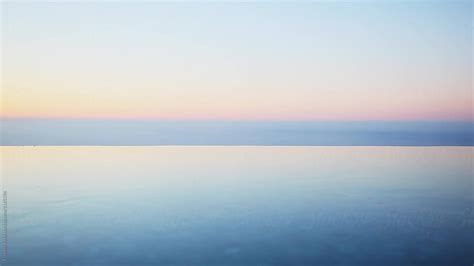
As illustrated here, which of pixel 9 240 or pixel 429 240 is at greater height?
pixel 9 240

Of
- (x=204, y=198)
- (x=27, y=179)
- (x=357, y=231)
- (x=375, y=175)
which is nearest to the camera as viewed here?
(x=357, y=231)

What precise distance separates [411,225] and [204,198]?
35.9 feet

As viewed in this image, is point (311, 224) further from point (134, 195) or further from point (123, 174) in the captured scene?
point (123, 174)

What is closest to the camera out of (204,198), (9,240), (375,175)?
(9,240)

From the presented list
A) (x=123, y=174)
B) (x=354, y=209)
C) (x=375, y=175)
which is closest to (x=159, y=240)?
(x=354, y=209)

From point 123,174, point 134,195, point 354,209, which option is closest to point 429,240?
point 354,209

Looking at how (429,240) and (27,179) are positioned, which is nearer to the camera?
(429,240)

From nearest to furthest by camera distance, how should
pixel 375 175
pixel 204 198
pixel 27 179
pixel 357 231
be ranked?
pixel 357 231 → pixel 204 198 → pixel 27 179 → pixel 375 175

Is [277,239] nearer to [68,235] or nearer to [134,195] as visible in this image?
[68,235]

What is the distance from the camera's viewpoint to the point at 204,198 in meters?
18.9

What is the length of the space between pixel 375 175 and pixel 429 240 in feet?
55.5

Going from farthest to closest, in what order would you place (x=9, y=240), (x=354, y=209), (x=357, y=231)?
1. (x=354, y=209)
2. (x=357, y=231)
3. (x=9, y=240)

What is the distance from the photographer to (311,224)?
46.6ft

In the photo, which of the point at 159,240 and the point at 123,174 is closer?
the point at 159,240
